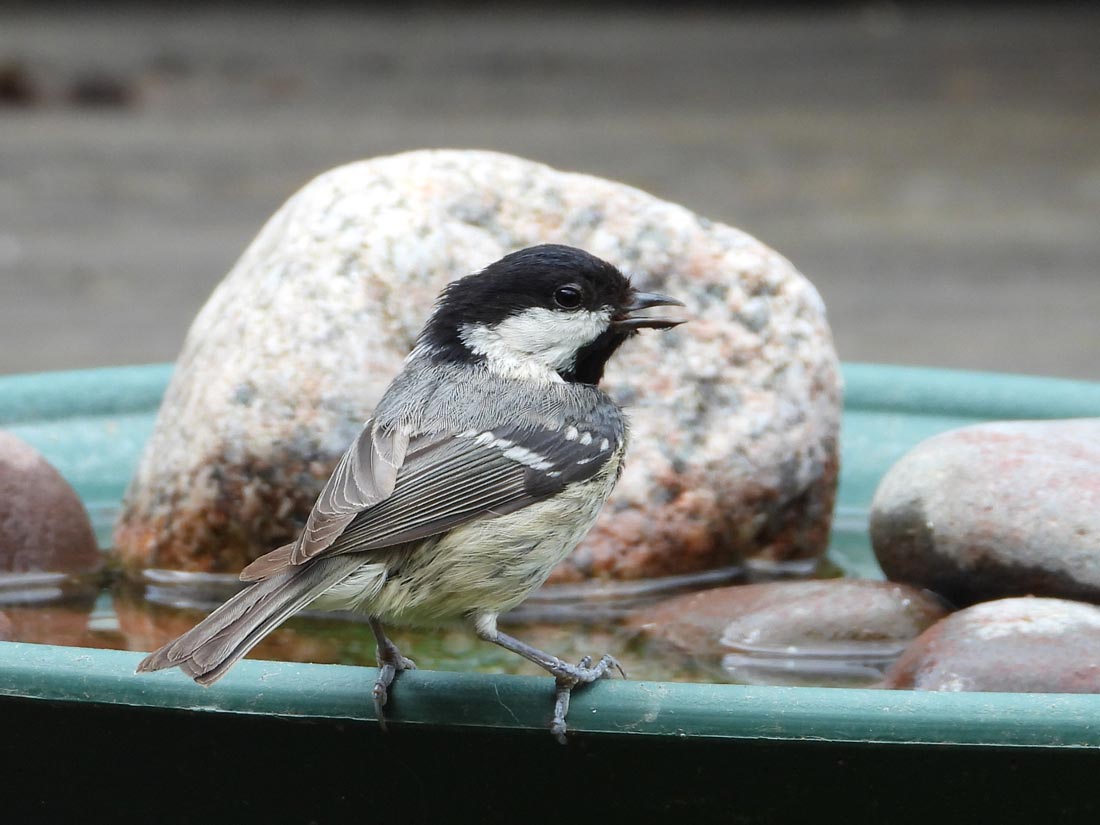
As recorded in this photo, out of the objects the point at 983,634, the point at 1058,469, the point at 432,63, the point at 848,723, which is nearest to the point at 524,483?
the point at 848,723

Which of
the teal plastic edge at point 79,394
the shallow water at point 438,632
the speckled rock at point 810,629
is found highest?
the teal plastic edge at point 79,394

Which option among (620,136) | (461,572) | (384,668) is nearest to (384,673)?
(384,668)

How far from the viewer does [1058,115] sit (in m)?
13.7

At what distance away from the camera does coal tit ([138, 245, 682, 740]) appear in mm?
2521

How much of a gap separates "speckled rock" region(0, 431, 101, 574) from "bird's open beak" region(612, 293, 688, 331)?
1.44 meters

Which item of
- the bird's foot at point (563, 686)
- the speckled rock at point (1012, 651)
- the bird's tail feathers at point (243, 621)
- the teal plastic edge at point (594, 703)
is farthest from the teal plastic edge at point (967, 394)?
the bird's tail feathers at point (243, 621)

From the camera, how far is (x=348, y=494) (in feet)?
8.61

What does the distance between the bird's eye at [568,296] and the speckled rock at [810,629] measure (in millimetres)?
882

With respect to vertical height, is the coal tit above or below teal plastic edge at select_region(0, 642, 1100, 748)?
above

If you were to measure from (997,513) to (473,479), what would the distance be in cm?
128

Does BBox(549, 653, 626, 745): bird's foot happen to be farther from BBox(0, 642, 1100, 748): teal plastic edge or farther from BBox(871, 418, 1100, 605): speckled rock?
BBox(871, 418, 1100, 605): speckled rock

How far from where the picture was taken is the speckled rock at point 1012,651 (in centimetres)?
292

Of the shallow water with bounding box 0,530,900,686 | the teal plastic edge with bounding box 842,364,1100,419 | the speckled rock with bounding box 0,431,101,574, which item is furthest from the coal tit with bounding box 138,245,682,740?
the teal plastic edge with bounding box 842,364,1100,419

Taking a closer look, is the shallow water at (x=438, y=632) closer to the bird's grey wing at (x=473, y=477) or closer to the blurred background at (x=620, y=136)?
the bird's grey wing at (x=473, y=477)
